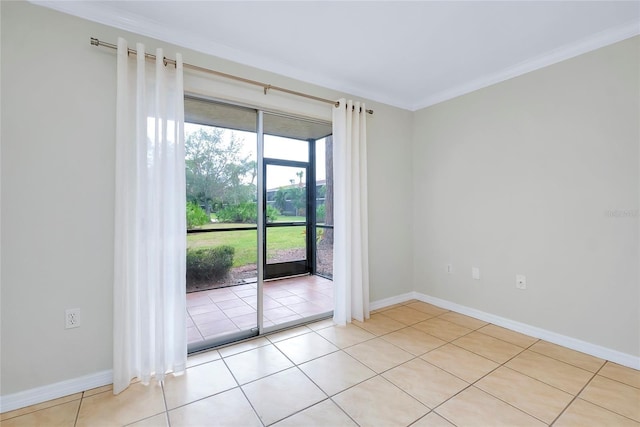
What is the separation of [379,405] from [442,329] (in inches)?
54.6

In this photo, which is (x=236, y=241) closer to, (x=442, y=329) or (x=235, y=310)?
(x=235, y=310)

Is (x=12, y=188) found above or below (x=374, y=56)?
below

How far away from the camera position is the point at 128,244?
1.89 meters

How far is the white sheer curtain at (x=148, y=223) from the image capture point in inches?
74.0

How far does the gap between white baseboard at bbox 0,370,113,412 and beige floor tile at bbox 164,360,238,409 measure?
1.43ft

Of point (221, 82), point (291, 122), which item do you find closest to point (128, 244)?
point (221, 82)

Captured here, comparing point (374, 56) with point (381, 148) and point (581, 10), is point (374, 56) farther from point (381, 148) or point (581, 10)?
point (581, 10)

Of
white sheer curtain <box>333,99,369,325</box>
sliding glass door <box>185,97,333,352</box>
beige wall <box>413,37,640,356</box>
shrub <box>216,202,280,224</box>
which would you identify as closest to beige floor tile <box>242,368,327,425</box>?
sliding glass door <box>185,97,333,352</box>

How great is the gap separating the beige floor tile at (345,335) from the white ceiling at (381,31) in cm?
254

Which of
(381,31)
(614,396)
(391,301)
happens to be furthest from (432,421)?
(381,31)

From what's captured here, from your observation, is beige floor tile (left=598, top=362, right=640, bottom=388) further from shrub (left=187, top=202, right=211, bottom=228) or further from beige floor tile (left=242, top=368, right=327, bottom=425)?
shrub (left=187, top=202, right=211, bottom=228)

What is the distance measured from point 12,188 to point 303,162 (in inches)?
106

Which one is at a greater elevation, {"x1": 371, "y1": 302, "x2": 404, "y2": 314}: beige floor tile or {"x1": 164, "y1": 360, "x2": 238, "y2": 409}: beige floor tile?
{"x1": 371, "y1": 302, "x2": 404, "y2": 314}: beige floor tile

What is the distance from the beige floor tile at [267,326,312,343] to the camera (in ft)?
8.59
